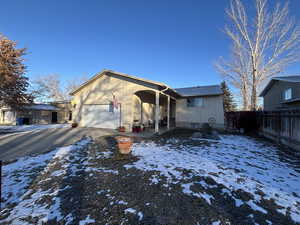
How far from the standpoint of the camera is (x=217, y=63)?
18812mm

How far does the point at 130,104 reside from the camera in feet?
31.9

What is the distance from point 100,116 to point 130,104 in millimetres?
3102

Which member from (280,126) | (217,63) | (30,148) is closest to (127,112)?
(30,148)

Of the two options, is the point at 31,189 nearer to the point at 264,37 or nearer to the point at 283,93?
the point at 283,93

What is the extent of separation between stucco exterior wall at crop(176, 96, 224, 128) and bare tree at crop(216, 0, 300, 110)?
6.15 m

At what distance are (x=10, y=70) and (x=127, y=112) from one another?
9.48m

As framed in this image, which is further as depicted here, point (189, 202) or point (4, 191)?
point (4, 191)

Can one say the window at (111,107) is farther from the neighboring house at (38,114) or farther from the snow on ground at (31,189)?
the neighboring house at (38,114)

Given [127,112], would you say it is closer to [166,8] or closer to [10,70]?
[166,8]

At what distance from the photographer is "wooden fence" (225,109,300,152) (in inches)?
224

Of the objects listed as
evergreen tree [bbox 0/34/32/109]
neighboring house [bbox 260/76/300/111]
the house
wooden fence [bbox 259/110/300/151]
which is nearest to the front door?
evergreen tree [bbox 0/34/32/109]


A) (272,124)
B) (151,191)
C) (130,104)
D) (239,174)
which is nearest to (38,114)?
(130,104)

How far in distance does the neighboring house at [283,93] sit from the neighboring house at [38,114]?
25484 mm

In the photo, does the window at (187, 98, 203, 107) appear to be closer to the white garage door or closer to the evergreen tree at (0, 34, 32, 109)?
the white garage door
